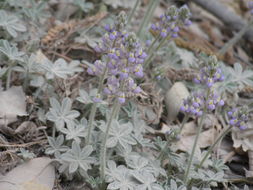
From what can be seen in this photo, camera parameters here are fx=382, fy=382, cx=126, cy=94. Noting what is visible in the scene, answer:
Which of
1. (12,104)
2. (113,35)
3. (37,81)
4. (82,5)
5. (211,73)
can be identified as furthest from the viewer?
(82,5)

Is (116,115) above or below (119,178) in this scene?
above

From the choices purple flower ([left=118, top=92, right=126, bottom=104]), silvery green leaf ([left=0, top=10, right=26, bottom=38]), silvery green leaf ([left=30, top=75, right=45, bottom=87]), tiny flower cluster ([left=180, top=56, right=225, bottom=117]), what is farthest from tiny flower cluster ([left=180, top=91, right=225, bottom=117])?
silvery green leaf ([left=0, top=10, right=26, bottom=38])

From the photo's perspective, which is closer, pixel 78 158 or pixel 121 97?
pixel 121 97

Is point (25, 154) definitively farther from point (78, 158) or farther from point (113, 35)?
point (113, 35)

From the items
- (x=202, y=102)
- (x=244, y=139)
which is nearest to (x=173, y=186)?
(x=202, y=102)

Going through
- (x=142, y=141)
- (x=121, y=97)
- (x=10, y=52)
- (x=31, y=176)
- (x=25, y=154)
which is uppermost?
(x=121, y=97)
